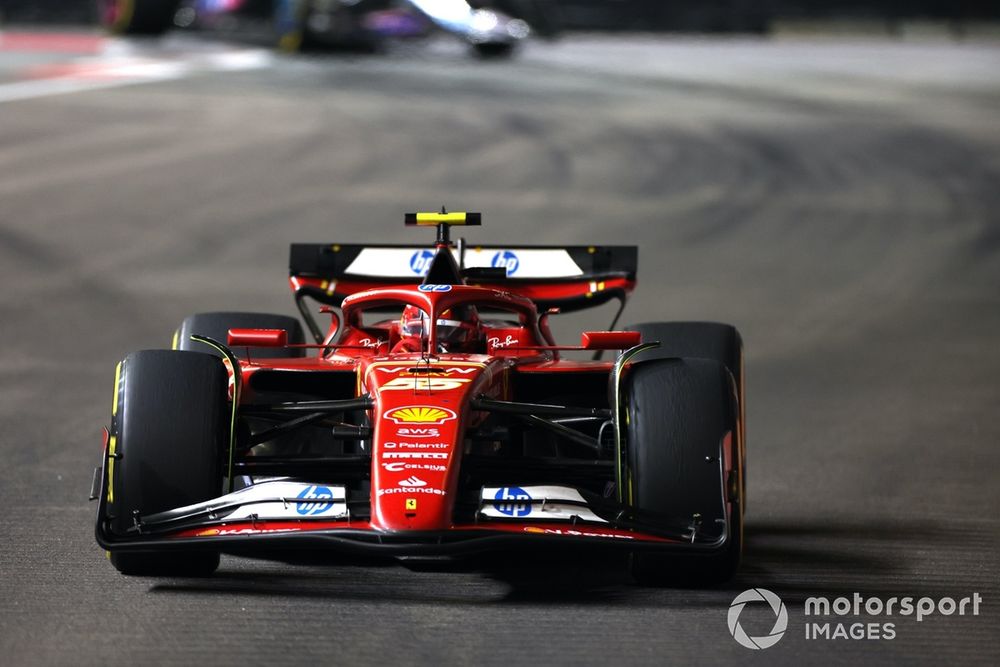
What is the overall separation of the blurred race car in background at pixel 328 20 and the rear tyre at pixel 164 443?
25526 mm

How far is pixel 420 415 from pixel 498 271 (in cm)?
264

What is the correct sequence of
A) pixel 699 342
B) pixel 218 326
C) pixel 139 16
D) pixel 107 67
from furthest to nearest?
pixel 139 16 < pixel 107 67 < pixel 218 326 < pixel 699 342

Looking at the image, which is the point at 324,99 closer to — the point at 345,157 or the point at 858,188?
the point at 345,157

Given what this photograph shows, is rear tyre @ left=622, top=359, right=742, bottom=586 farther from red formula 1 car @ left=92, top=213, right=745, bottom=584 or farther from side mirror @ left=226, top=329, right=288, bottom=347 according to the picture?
side mirror @ left=226, top=329, right=288, bottom=347

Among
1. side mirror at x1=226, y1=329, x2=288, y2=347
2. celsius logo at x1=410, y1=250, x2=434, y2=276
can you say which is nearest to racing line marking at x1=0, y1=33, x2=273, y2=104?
celsius logo at x1=410, y1=250, x2=434, y2=276

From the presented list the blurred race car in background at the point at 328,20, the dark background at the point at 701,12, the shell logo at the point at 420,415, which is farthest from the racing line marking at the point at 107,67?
the shell logo at the point at 420,415

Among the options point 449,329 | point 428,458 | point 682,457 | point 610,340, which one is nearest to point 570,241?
point 449,329

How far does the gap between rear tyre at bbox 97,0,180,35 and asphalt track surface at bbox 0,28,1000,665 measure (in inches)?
27.3

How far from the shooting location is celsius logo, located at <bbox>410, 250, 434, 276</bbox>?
30.2ft

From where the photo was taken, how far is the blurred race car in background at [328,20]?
31.8 m

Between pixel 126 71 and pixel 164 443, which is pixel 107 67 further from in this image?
pixel 164 443

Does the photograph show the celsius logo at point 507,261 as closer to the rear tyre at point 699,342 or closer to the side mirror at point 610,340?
the rear tyre at point 699,342

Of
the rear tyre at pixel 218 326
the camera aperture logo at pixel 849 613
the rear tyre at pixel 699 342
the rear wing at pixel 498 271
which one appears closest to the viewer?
the camera aperture logo at pixel 849 613

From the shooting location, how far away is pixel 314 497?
6.35 m
